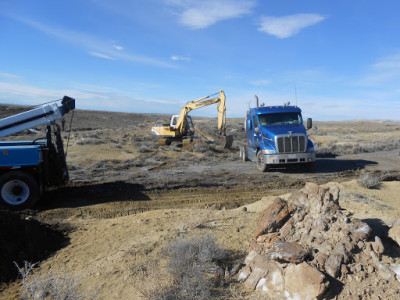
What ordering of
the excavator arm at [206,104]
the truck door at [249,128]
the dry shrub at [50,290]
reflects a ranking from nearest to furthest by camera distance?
the dry shrub at [50,290] → the truck door at [249,128] → the excavator arm at [206,104]

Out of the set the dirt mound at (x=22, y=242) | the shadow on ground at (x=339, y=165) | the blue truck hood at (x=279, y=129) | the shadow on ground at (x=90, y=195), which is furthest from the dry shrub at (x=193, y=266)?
the shadow on ground at (x=339, y=165)

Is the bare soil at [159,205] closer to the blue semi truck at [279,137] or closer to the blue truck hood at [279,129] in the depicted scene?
the blue semi truck at [279,137]

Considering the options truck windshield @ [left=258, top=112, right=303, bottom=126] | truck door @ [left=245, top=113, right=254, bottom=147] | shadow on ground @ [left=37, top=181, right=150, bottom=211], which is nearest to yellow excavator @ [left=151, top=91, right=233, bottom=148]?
truck door @ [left=245, top=113, right=254, bottom=147]

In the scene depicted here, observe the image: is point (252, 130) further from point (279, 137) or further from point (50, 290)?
point (50, 290)

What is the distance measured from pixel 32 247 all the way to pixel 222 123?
17.0 meters

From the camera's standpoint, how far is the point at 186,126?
26.1 metres

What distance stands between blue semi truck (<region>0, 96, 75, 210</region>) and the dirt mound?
2.68 m

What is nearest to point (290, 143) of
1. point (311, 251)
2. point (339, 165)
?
point (339, 165)

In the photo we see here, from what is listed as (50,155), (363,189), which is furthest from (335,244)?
(50,155)

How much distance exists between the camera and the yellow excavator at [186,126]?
21.8 m

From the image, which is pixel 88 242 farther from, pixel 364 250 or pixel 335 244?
pixel 364 250

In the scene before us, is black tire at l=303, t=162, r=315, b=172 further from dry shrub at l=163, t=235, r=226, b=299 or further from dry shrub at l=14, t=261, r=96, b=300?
dry shrub at l=14, t=261, r=96, b=300

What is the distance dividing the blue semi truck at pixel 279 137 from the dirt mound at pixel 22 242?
32.1ft

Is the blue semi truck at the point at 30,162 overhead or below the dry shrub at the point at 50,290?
overhead
